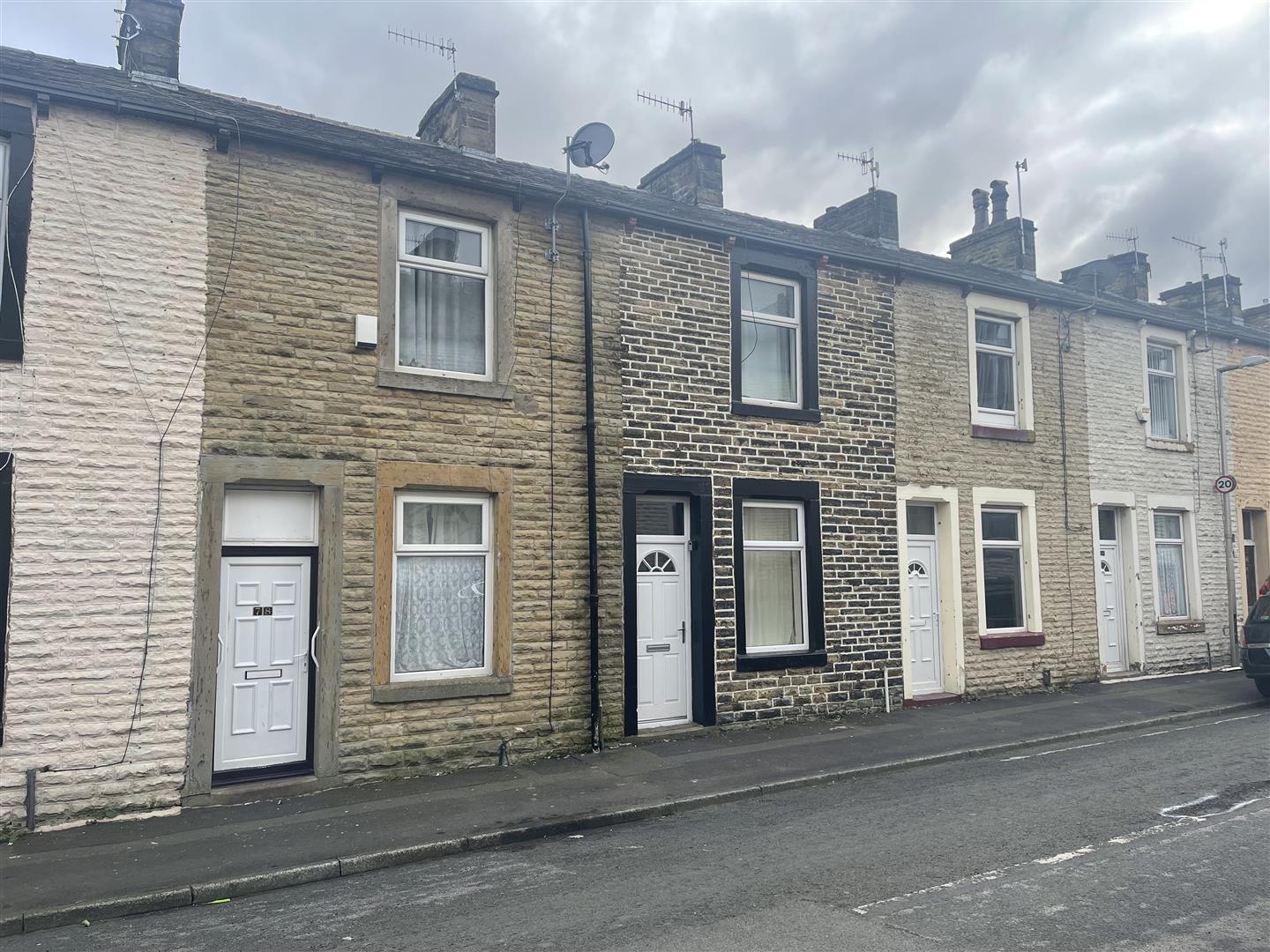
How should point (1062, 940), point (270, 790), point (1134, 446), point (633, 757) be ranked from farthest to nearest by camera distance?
point (1134, 446)
point (633, 757)
point (270, 790)
point (1062, 940)

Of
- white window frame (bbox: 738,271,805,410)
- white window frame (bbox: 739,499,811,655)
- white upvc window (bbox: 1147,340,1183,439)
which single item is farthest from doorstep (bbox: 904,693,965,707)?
white upvc window (bbox: 1147,340,1183,439)

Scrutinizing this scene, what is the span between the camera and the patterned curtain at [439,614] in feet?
31.5

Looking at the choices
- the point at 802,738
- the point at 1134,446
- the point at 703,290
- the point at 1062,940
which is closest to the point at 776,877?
the point at 1062,940

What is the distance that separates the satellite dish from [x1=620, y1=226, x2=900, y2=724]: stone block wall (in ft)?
3.31

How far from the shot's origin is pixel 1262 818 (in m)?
7.20

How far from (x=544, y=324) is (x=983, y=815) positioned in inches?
256

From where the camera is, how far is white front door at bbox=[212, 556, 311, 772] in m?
8.72

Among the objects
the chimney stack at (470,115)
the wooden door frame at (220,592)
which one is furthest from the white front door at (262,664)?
the chimney stack at (470,115)

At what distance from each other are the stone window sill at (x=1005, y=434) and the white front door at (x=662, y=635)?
5.39 metres

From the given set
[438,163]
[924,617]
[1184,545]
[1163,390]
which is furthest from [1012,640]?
[438,163]

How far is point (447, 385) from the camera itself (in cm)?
979

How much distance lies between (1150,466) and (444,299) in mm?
12752

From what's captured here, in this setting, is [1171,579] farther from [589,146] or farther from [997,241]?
[589,146]

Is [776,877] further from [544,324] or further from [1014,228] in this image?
[1014,228]
